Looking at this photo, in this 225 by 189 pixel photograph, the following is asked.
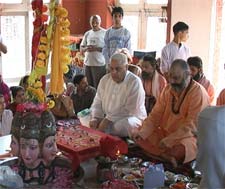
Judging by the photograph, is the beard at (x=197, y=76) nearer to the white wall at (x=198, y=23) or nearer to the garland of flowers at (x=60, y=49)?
the white wall at (x=198, y=23)

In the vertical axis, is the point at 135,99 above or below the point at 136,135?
above

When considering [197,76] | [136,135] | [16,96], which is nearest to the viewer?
[136,135]

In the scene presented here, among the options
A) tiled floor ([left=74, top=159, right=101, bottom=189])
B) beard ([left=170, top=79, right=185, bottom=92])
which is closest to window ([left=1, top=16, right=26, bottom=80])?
beard ([left=170, top=79, right=185, bottom=92])

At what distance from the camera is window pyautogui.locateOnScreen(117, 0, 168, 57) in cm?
640

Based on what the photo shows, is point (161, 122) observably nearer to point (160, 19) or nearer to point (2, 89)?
point (2, 89)

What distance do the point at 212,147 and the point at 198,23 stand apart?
411cm

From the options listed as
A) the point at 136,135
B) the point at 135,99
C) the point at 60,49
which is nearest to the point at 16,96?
the point at 135,99

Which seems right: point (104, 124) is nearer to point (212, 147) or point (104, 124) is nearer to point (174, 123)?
point (174, 123)

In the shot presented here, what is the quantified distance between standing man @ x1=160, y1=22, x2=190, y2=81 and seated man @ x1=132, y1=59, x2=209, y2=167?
155cm

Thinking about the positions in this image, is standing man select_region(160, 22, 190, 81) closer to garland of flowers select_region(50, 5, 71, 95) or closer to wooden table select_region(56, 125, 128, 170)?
wooden table select_region(56, 125, 128, 170)

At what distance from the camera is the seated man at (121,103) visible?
3.77m

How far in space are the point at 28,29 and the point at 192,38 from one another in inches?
99.7

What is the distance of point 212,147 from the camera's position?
1672 millimetres

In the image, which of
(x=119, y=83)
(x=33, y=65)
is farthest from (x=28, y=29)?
(x=33, y=65)
